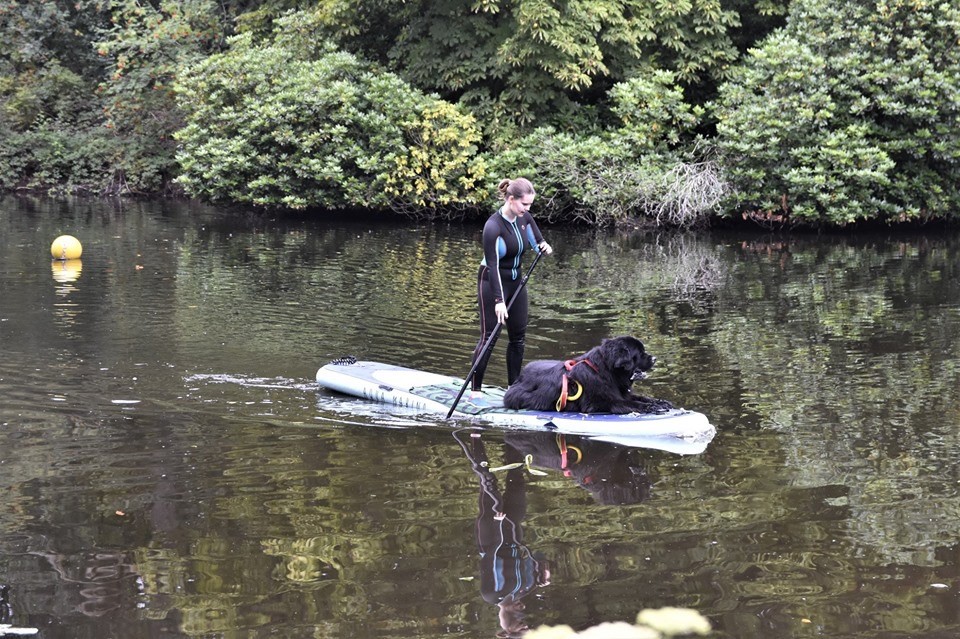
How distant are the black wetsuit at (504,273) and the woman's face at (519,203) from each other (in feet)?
0.47

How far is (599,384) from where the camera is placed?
8.08 meters

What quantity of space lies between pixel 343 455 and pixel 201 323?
205 inches

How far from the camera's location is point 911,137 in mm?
20719

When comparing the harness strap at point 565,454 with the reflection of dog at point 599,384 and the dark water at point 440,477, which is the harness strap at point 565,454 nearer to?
the dark water at point 440,477

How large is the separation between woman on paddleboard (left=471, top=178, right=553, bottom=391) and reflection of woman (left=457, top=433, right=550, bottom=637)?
5.23 ft

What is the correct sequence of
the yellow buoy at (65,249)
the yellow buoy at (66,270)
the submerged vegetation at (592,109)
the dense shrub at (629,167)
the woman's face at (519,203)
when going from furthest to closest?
the dense shrub at (629,167)
the submerged vegetation at (592,109)
the yellow buoy at (65,249)
the yellow buoy at (66,270)
the woman's face at (519,203)

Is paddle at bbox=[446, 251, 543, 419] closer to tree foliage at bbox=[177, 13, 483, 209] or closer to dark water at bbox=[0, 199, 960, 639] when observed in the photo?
dark water at bbox=[0, 199, 960, 639]

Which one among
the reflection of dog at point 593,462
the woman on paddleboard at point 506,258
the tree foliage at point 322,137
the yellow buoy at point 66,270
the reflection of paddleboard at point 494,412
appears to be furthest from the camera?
the tree foliage at point 322,137

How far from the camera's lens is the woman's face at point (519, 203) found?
8.03 meters

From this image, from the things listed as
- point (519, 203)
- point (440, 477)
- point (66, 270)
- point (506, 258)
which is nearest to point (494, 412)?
point (506, 258)

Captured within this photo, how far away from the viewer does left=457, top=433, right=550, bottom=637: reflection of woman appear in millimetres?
5043

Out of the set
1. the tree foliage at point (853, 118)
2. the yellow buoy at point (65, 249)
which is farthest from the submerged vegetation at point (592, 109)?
the yellow buoy at point (65, 249)

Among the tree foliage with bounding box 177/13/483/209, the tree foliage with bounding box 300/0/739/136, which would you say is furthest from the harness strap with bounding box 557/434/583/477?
the tree foliage with bounding box 177/13/483/209

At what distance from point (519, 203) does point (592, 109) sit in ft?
54.2
